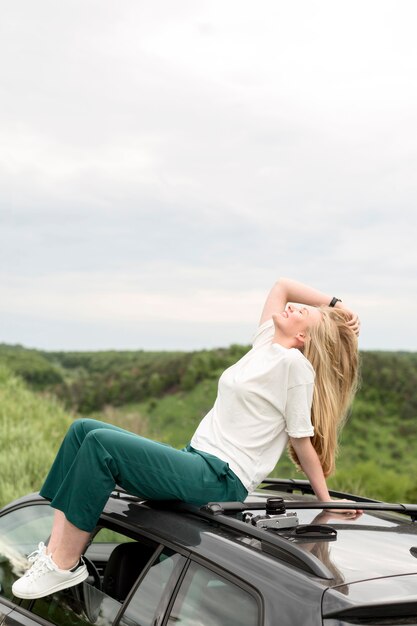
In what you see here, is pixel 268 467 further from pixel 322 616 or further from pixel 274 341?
pixel 322 616

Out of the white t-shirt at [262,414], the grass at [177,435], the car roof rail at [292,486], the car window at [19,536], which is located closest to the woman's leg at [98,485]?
the white t-shirt at [262,414]

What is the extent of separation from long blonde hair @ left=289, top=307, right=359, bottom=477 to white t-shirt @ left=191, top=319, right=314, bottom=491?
5.4 inches

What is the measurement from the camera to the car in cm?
257

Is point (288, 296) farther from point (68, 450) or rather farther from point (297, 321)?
point (68, 450)

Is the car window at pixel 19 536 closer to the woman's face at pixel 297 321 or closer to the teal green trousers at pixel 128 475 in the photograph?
the teal green trousers at pixel 128 475

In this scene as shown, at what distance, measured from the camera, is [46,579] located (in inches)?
141

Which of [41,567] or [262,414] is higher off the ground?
[262,414]

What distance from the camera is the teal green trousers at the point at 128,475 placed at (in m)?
3.58

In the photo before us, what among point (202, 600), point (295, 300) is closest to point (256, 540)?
point (202, 600)

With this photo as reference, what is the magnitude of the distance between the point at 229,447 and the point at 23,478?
650 cm

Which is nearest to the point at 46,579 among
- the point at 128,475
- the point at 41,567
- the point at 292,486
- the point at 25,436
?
the point at 41,567

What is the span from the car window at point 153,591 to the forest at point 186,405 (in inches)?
379

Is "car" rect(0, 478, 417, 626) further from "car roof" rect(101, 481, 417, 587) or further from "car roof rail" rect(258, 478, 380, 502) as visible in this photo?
"car roof rail" rect(258, 478, 380, 502)

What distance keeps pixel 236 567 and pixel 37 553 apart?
1.42 metres
